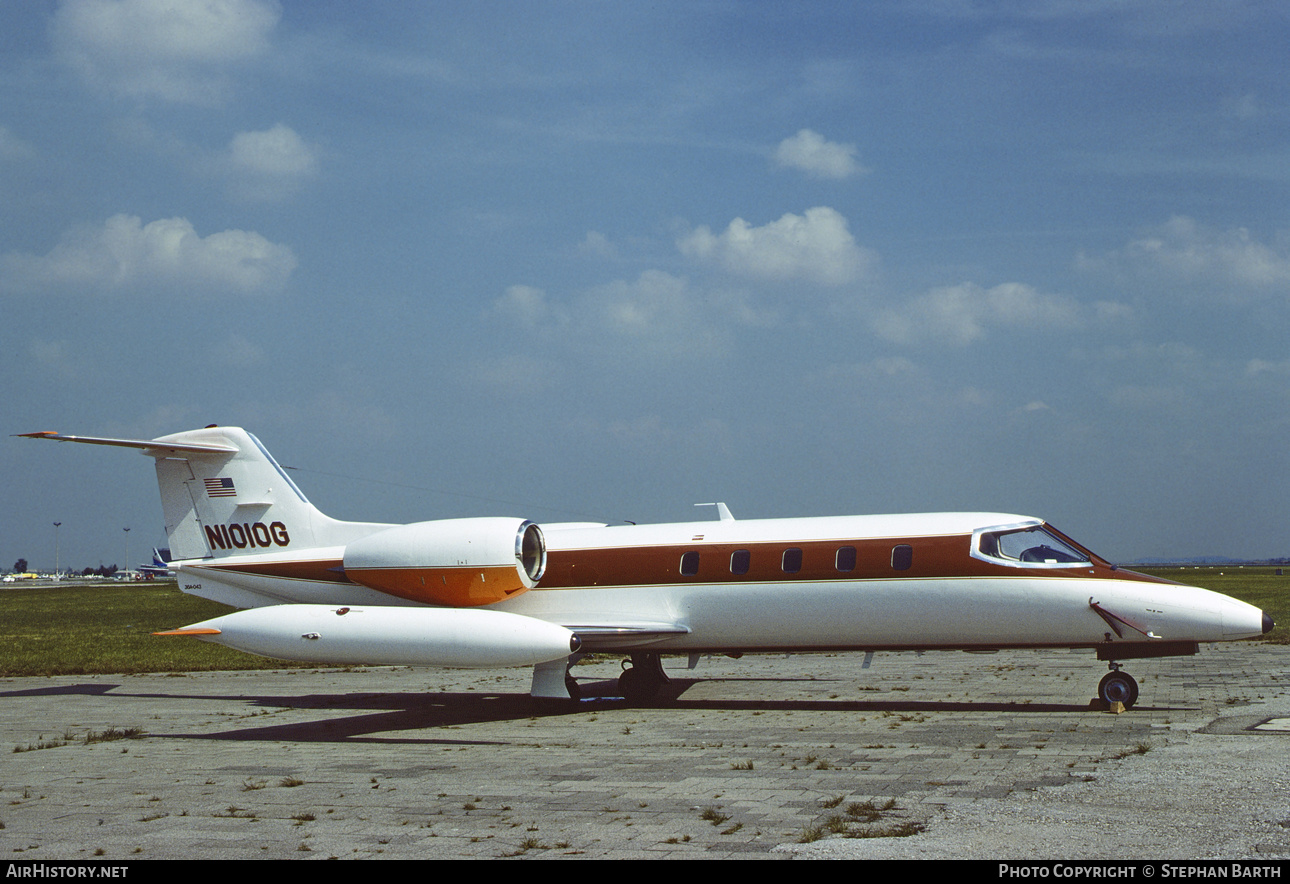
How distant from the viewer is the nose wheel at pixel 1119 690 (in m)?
16.7

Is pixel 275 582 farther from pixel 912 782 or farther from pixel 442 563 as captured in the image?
pixel 912 782

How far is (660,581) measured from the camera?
1945cm

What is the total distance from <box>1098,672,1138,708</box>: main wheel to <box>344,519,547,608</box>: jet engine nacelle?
9.18 meters

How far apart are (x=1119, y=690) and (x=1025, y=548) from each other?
94.3 inches

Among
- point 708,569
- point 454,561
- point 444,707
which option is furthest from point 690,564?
point 444,707

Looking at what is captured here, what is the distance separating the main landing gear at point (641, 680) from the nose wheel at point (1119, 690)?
7.45m

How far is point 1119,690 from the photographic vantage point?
54.9 ft

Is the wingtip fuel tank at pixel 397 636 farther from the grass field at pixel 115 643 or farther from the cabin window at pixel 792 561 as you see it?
the grass field at pixel 115 643

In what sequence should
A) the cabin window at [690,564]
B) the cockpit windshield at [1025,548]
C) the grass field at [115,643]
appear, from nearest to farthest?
the cockpit windshield at [1025,548]
the cabin window at [690,564]
the grass field at [115,643]

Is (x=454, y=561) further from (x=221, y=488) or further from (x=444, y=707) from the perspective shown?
(x=221, y=488)

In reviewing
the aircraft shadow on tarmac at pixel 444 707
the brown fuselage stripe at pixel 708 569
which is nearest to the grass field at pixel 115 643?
the aircraft shadow on tarmac at pixel 444 707

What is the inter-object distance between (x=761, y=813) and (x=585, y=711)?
9.89 metres

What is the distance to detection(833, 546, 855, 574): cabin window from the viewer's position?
18.1 m
